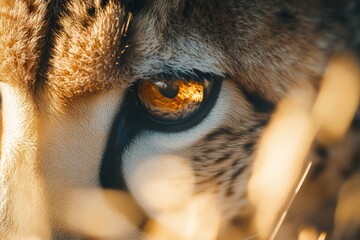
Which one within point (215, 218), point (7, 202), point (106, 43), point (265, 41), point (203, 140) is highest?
point (265, 41)

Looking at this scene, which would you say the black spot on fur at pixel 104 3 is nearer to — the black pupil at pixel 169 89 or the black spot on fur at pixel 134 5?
the black spot on fur at pixel 134 5

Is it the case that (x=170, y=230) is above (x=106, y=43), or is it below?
below

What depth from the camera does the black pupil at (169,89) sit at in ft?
3.66

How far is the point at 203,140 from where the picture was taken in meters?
1.17

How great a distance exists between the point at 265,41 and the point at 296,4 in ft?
0.29

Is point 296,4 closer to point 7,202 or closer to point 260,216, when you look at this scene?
point 260,216

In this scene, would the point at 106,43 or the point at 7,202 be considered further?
the point at 7,202

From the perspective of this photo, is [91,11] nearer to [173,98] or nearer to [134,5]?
[134,5]

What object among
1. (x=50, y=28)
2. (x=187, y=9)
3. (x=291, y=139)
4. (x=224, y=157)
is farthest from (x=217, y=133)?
(x=50, y=28)

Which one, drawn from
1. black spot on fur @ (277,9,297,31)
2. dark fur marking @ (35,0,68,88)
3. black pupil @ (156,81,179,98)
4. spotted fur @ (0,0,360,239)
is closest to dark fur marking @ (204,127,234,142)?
spotted fur @ (0,0,360,239)

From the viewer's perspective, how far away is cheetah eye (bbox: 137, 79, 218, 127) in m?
1.12

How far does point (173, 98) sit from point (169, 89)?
0.02 m

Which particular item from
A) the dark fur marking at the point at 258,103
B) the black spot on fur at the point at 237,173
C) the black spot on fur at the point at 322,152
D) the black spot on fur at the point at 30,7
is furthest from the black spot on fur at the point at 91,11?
the black spot on fur at the point at 322,152

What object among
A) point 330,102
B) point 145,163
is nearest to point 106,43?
point 145,163
